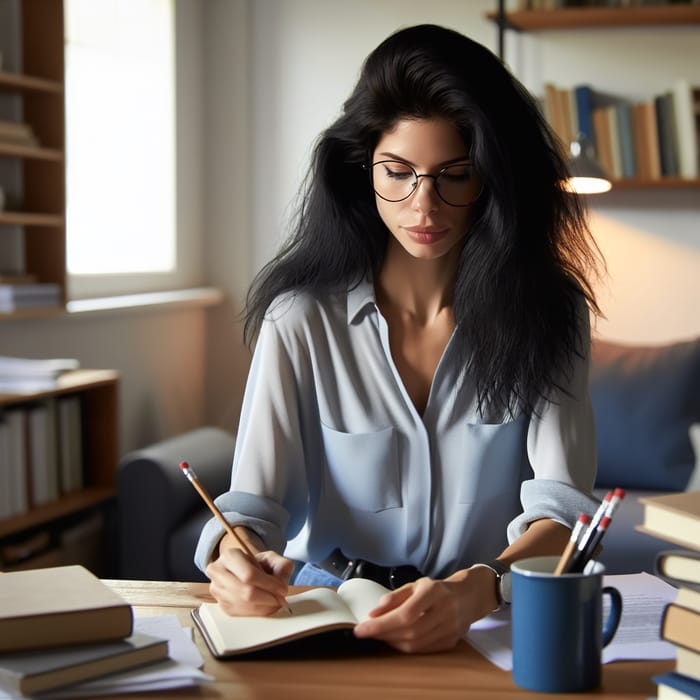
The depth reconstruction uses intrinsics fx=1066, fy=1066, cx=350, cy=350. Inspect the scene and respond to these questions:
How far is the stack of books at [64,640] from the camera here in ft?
3.00

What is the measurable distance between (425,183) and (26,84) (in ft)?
5.60

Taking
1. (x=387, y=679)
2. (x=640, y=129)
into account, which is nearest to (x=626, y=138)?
(x=640, y=129)

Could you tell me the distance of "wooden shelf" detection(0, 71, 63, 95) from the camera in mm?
2715

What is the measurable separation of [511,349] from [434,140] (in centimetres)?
31

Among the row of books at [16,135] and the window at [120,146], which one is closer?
the row of books at [16,135]

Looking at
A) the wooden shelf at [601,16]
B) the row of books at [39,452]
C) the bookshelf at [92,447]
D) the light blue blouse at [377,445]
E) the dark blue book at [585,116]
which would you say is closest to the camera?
the light blue blouse at [377,445]

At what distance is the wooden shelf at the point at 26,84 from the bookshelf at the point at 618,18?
5.49 feet

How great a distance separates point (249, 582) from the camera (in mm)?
1110

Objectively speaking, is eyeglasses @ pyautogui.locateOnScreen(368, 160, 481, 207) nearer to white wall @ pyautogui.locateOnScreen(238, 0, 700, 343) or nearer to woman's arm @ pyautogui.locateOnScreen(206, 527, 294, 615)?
woman's arm @ pyautogui.locateOnScreen(206, 527, 294, 615)

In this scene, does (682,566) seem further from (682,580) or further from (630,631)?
(630,631)

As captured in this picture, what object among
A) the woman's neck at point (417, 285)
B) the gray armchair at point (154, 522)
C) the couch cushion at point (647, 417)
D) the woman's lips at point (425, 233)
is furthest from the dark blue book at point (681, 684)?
the couch cushion at point (647, 417)

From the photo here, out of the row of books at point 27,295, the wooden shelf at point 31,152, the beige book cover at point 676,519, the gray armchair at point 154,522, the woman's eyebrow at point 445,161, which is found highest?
the wooden shelf at point 31,152

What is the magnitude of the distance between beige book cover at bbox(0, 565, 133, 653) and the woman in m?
0.36

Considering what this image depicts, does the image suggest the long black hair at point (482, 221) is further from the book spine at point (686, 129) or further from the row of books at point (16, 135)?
the book spine at point (686, 129)
